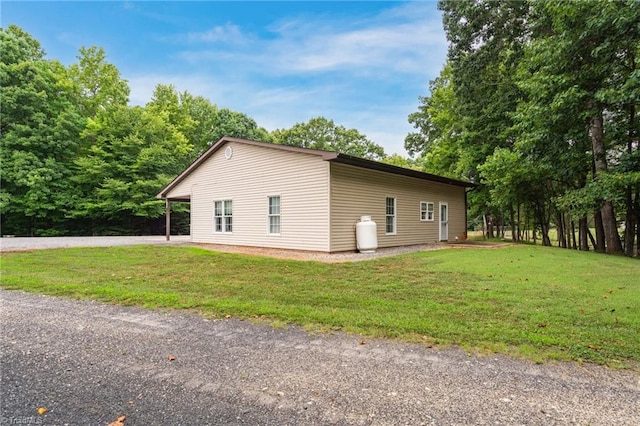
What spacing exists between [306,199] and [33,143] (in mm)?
20553

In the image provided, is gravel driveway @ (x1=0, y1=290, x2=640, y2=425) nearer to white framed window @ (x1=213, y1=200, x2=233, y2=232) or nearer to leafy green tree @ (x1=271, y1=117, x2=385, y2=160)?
white framed window @ (x1=213, y1=200, x2=233, y2=232)

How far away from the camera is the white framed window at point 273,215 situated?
488 inches

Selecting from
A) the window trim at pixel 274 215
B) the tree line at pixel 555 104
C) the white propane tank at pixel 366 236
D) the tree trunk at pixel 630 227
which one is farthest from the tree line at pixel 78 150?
the tree trunk at pixel 630 227

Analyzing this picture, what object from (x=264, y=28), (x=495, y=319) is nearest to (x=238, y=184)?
(x=264, y=28)

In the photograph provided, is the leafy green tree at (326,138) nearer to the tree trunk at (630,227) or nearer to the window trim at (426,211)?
the window trim at (426,211)

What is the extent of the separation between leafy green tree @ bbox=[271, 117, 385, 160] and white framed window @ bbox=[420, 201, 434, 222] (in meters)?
24.9

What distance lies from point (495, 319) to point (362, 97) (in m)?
20.2

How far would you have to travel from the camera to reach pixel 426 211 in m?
15.0

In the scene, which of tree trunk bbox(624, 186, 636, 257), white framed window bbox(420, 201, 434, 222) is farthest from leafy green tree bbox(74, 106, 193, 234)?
→ tree trunk bbox(624, 186, 636, 257)

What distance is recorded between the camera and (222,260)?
9.06 meters

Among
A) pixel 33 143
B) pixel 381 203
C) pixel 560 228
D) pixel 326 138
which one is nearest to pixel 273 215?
pixel 381 203

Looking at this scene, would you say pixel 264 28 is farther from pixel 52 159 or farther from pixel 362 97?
pixel 52 159

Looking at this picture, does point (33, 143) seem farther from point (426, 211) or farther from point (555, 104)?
point (555, 104)

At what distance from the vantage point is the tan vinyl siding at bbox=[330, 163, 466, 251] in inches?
431
